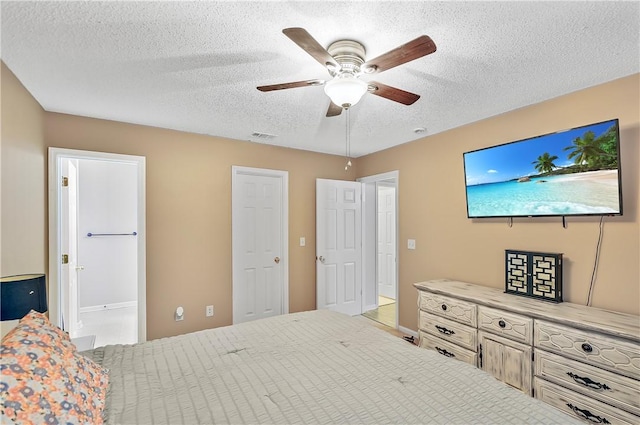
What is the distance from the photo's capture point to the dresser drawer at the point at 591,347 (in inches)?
71.5

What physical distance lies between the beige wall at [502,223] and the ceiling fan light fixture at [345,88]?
1.94 m

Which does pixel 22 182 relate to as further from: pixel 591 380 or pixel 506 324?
pixel 591 380

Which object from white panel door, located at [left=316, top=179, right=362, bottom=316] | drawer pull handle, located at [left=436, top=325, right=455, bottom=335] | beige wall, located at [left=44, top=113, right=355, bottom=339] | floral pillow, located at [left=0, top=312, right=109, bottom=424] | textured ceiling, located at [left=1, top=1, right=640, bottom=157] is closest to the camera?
floral pillow, located at [left=0, top=312, right=109, bottom=424]

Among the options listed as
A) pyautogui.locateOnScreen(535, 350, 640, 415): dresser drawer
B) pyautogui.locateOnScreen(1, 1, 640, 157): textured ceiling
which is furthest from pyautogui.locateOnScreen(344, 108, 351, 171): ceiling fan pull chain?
pyautogui.locateOnScreen(535, 350, 640, 415): dresser drawer

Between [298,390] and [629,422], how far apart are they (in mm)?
1935

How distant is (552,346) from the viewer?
215 cm

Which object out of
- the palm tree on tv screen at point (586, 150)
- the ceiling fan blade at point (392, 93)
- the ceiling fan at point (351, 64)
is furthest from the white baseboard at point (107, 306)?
the palm tree on tv screen at point (586, 150)

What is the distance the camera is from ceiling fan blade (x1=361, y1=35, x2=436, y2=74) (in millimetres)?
1348

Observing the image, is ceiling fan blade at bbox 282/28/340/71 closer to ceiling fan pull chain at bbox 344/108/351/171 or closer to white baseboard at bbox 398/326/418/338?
ceiling fan pull chain at bbox 344/108/351/171

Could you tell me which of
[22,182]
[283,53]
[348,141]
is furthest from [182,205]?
[283,53]

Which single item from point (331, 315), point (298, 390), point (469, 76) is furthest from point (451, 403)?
point (469, 76)

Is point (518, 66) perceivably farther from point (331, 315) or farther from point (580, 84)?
point (331, 315)

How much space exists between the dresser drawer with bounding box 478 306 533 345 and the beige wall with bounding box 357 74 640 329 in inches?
19.9

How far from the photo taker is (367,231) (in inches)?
197
